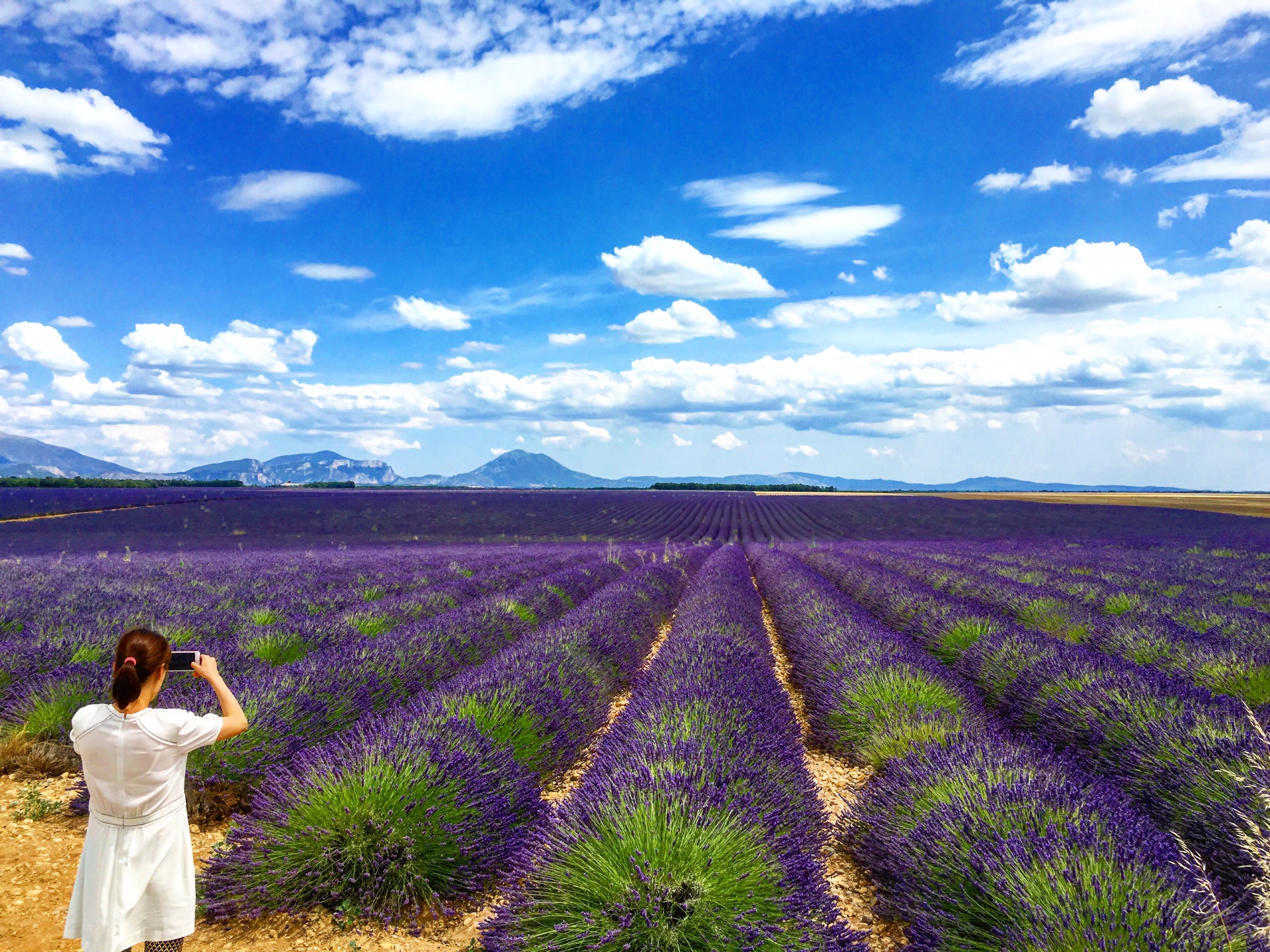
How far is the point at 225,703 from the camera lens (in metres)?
2.02

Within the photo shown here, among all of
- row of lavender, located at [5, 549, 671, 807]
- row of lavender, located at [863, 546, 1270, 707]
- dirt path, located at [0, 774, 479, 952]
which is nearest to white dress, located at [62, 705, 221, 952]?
dirt path, located at [0, 774, 479, 952]

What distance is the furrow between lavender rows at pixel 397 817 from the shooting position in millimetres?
2725

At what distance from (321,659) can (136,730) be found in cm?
339

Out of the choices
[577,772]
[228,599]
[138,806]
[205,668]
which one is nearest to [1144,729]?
[577,772]

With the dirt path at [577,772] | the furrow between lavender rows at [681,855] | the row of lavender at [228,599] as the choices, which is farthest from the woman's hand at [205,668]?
the row of lavender at [228,599]

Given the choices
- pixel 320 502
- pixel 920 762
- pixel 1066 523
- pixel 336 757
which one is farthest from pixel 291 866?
pixel 320 502

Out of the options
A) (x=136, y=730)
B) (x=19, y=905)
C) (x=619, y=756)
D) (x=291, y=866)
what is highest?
(x=136, y=730)

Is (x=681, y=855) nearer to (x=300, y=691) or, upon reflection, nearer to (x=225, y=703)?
(x=225, y=703)

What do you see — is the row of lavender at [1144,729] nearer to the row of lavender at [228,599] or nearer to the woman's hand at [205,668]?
the woman's hand at [205,668]

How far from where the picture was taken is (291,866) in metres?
2.75

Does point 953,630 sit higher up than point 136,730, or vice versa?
point 136,730

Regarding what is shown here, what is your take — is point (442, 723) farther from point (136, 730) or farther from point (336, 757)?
point (136, 730)

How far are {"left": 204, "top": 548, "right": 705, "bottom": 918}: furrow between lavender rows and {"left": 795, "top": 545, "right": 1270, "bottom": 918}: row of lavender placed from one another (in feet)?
9.37

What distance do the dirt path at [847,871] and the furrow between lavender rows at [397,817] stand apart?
1.48 m
